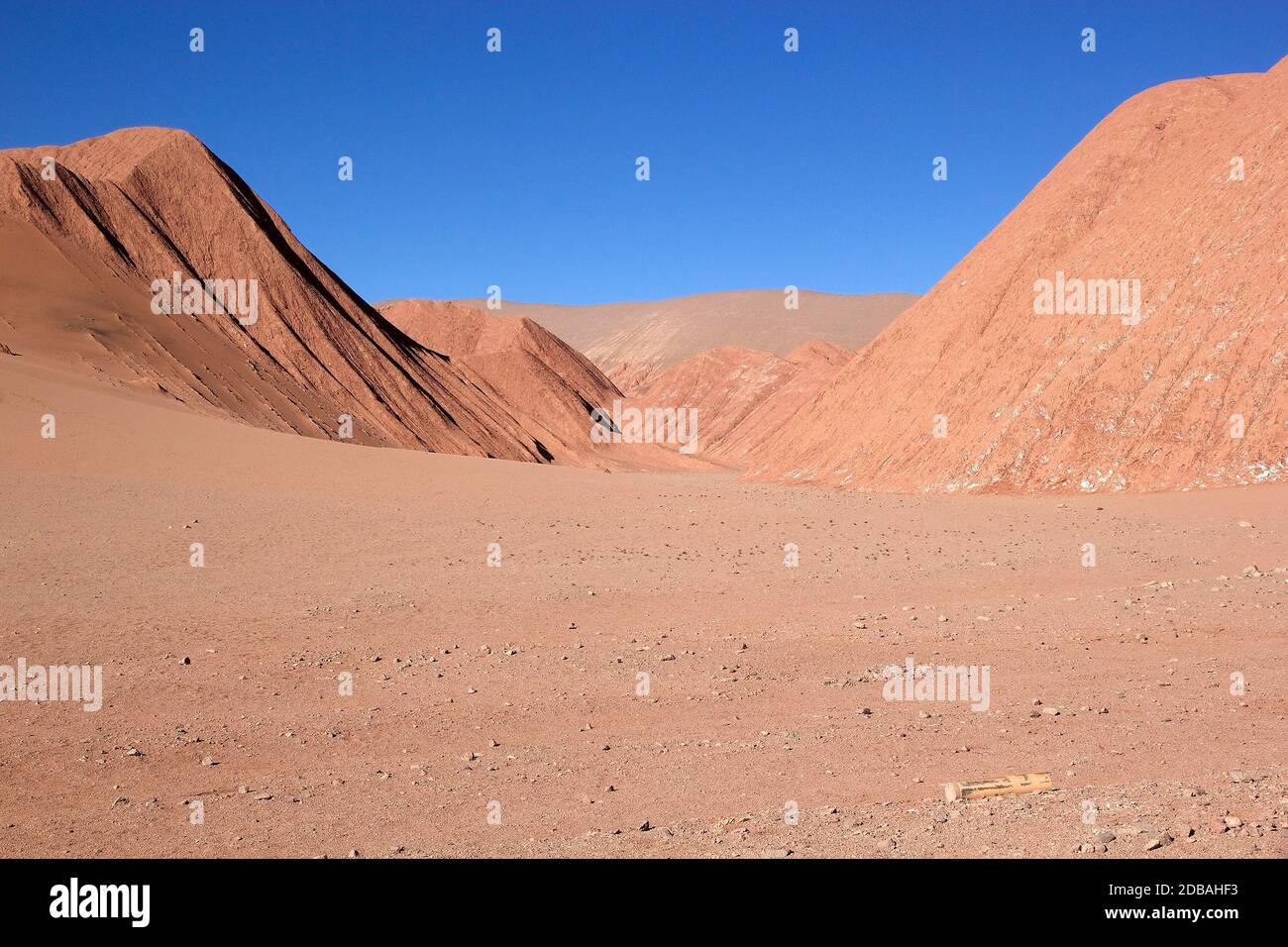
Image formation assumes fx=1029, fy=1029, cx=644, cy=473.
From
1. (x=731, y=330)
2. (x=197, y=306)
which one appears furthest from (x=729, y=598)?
(x=731, y=330)

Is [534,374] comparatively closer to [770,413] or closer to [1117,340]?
[770,413]

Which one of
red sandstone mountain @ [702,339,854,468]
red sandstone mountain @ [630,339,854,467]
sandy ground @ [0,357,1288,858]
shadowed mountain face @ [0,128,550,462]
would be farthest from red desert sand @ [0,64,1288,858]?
red sandstone mountain @ [630,339,854,467]

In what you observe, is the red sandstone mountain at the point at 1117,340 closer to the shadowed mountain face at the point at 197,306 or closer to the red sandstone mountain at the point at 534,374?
the shadowed mountain face at the point at 197,306

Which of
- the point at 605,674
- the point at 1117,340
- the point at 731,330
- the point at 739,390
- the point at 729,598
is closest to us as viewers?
the point at 605,674

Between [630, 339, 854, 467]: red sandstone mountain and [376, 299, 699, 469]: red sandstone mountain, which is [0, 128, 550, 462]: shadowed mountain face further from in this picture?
[630, 339, 854, 467]: red sandstone mountain

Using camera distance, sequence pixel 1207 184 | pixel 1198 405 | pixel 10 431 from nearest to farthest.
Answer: pixel 10 431
pixel 1198 405
pixel 1207 184

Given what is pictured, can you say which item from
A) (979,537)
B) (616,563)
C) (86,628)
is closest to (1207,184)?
(979,537)

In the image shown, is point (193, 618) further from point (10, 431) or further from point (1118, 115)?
point (1118, 115)
